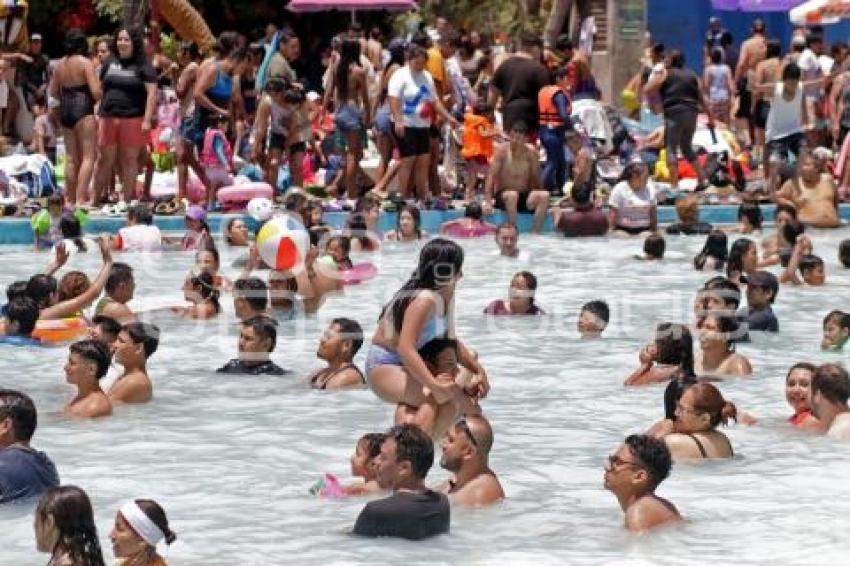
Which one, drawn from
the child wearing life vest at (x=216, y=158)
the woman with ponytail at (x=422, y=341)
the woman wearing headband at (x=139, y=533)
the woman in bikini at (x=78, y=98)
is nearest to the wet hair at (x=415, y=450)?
the woman with ponytail at (x=422, y=341)

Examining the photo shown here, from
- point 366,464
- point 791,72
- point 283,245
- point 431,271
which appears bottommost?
point 366,464

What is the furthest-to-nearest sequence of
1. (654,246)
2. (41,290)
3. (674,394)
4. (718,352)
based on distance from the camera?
(654,246) < (41,290) < (718,352) < (674,394)

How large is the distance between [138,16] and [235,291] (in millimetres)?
14315

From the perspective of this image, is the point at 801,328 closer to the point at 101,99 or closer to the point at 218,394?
the point at 218,394

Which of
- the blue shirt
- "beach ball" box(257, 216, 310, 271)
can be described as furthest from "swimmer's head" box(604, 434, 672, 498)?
"beach ball" box(257, 216, 310, 271)

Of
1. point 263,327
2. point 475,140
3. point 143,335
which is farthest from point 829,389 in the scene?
point 475,140

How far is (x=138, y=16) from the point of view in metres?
27.6

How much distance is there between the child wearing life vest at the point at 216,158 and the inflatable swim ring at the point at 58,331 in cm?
559

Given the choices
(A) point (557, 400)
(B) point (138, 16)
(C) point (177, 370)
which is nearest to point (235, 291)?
(C) point (177, 370)

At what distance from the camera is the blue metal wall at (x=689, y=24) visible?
98.6 ft

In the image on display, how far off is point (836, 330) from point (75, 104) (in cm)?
813

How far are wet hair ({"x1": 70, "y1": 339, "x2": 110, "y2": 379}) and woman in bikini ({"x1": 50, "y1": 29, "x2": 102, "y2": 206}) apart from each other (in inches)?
297

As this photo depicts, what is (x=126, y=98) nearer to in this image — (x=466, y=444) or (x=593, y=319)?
(x=593, y=319)

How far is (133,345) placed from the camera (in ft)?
38.8
